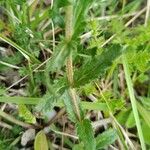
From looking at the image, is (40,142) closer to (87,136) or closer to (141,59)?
(87,136)

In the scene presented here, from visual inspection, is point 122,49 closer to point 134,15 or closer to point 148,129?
point 148,129

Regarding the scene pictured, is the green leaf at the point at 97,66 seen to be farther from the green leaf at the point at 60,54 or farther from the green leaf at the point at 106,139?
the green leaf at the point at 106,139

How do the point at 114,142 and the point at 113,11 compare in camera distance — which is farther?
Result: the point at 113,11

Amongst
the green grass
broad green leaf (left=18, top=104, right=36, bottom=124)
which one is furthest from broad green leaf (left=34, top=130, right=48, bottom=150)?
broad green leaf (left=18, top=104, right=36, bottom=124)

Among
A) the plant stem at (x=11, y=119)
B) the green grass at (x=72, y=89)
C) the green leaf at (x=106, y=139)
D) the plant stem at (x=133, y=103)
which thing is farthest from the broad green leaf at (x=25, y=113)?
the plant stem at (x=133, y=103)

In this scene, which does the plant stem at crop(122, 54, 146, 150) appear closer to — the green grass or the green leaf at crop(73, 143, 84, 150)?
the green grass

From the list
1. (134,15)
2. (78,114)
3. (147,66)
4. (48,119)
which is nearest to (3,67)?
(48,119)

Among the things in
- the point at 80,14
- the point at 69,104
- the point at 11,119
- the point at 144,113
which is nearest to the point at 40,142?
the point at 11,119
